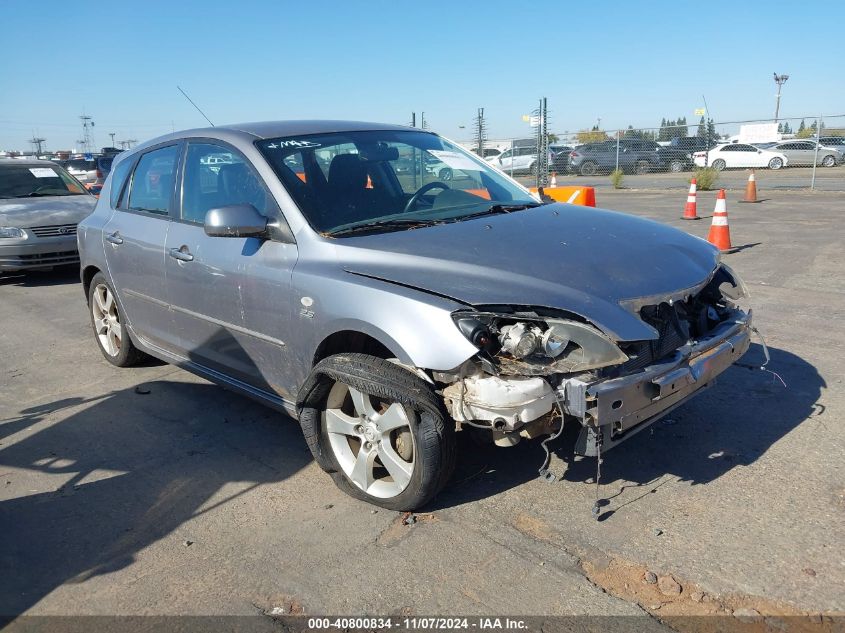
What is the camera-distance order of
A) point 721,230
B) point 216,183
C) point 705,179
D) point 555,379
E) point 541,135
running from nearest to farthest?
point 555,379 < point 216,183 < point 721,230 < point 541,135 < point 705,179

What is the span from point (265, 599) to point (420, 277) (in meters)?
1.46

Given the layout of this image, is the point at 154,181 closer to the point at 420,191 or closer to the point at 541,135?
the point at 420,191

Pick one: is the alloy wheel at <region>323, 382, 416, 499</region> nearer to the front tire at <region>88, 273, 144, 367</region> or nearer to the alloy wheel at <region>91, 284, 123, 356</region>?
the front tire at <region>88, 273, 144, 367</region>

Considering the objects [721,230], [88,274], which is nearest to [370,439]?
[88,274]

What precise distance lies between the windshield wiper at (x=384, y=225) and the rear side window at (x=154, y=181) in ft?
5.26

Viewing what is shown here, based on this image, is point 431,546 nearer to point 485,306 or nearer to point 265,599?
point 265,599

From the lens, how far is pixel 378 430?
3367 mm

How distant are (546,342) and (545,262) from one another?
0.49 metres

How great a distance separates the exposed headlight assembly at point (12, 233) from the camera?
9578 millimetres

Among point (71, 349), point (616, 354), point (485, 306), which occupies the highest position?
point (485, 306)

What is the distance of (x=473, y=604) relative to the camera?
2.71 meters

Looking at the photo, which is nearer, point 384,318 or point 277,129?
point 384,318

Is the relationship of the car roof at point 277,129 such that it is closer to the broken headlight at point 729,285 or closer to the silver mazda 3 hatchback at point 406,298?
the silver mazda 3 hatchback at point 406,298

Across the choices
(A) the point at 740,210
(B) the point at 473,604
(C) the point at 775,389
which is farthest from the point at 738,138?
(B) the point at 473,604
